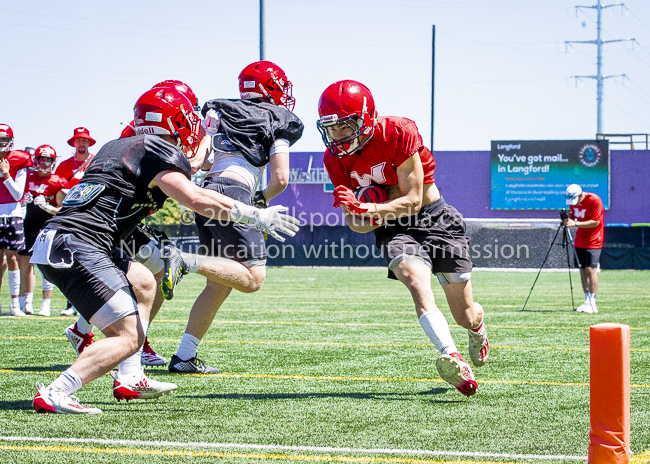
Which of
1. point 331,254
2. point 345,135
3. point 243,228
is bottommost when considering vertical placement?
point 331,254

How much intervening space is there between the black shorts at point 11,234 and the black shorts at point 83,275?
6.25 m

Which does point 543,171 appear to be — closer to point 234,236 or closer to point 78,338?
point 234,236

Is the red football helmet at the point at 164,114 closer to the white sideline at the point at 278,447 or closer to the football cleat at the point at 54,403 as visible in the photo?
the football cleat at the point at 54,403

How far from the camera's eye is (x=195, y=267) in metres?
4.56

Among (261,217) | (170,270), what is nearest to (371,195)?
(261,217)

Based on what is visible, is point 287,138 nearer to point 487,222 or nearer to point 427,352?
point 427,352

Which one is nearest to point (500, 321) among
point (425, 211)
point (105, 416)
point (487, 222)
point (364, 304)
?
point (364, 304)

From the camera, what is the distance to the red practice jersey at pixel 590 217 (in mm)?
11289

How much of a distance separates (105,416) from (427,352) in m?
3.18

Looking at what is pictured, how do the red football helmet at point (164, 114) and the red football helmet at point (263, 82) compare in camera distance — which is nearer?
the red football helmet at point (164, 114)

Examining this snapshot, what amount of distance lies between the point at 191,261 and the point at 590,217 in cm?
825

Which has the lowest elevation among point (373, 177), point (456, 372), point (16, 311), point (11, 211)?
point (16, 311)

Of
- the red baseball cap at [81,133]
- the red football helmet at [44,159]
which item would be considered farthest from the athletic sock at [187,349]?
the red football helmet at [44,159]

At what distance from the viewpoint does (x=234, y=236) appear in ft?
17.1
